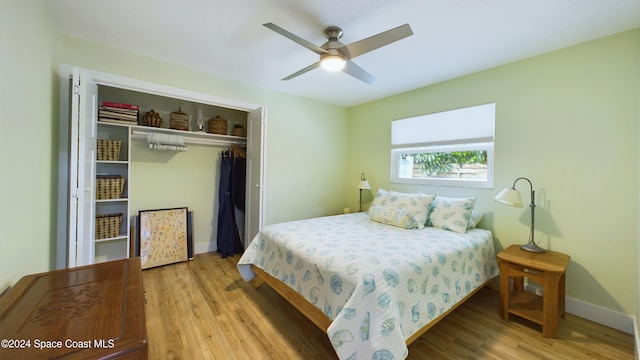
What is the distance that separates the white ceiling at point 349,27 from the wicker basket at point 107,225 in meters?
1.78

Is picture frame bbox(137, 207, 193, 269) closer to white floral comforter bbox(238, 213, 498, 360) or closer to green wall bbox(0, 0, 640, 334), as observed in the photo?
green wall bbox(0, 0, 640, 334)

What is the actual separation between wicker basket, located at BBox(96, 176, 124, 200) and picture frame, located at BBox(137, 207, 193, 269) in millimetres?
392

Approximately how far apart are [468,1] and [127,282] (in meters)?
2.57

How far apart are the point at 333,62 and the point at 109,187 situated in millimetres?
2727

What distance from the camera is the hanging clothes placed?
354cm

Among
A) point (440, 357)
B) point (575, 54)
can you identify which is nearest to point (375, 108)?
point (575, 54)

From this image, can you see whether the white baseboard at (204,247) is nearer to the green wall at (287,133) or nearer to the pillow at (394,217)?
the green wall at (287,133)

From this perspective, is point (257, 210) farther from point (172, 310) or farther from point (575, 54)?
point (575, 54)

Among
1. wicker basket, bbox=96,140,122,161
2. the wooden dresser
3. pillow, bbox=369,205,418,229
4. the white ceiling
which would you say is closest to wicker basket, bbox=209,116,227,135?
the white ceiling

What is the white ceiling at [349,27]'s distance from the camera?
66.5 inches

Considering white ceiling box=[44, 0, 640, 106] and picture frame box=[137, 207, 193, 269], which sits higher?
white ceiling box=[44, 0, 640, 106]

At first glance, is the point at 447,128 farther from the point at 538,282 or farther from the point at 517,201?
the point at 538,282

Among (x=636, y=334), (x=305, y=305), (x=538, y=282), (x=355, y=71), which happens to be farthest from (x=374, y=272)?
(x=636, y=334)

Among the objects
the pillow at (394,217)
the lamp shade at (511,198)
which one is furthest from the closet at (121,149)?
the lamp shade at (511,198)
